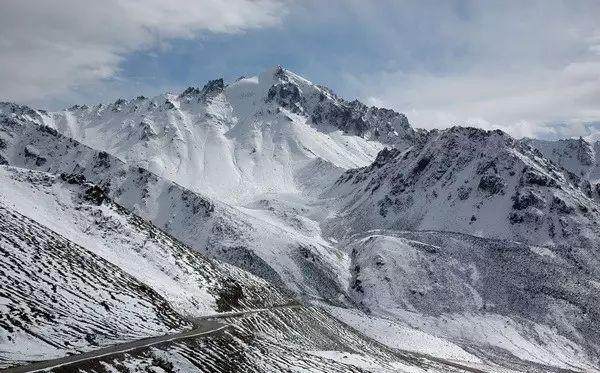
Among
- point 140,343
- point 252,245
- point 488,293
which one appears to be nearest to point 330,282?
point 252,245

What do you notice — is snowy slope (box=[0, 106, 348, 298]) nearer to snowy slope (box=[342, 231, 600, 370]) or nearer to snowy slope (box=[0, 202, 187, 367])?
snowy slope (box=[342, 231, 600, 370])

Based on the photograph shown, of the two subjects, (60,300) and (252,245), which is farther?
(252,245)

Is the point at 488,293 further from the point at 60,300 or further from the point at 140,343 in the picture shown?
the point at 60,300

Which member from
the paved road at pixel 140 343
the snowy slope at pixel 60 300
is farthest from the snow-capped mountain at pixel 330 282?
the paved road at pixel 140 343

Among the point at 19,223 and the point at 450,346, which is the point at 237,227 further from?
the point at 19,223

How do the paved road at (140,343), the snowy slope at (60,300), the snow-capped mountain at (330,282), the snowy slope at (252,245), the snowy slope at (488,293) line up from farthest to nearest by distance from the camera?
the snowy slope at (252,245) < the snowy slope at (488,293) < the snow-capped mountain at (330,282) < the snowy slope at (60,300) < the paved road at (140,343)

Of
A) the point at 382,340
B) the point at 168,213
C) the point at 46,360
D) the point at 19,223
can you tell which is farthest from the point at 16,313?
the point at 168,213

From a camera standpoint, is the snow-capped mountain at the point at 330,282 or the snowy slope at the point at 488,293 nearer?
the snow-capped mountain at the point at 330,282

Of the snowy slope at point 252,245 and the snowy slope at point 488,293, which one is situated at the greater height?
the snowy slope at point 488,293

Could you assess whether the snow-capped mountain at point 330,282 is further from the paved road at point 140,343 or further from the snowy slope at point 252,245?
the paved road at point 140,343
